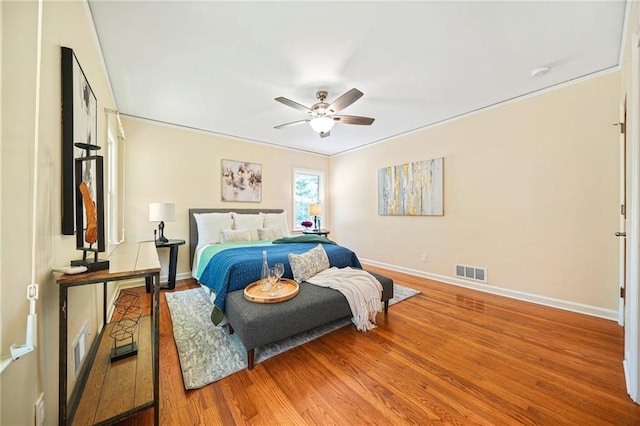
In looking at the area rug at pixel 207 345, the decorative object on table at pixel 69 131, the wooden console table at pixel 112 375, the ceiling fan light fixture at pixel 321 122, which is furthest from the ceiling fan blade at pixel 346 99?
the area rug at pixel 207 345

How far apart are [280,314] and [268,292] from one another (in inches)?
11.5

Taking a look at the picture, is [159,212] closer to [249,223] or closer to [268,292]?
[249,223]

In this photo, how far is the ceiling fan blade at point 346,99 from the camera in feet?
7.50

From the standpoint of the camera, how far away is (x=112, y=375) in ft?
4.93

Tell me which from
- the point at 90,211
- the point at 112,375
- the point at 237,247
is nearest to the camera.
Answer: the point at 90,211

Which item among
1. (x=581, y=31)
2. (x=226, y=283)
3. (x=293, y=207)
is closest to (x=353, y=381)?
(x=226, y=283)

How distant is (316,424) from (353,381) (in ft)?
1.36

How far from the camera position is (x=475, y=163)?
3.52 meters

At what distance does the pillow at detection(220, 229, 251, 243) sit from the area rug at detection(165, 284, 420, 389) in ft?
Result: 3.75

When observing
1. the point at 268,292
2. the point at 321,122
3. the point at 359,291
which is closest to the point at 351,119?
the point at 321,122

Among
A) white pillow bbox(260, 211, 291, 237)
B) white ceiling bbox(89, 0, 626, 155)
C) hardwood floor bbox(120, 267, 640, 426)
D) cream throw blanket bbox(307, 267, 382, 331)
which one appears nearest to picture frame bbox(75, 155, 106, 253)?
hardwood floor bbox(120, 267, 640, 426)

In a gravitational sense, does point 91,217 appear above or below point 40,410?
above

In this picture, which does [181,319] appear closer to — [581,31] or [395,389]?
[395,389]

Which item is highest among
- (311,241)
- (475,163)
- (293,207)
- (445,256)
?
(475,163)
